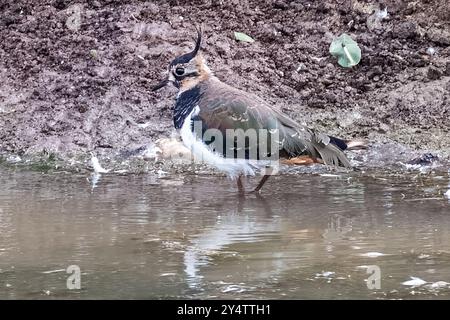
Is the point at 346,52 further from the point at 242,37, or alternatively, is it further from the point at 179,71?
the point at 179,71

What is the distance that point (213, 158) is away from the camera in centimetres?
672

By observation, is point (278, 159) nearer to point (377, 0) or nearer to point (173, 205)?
point (173, 205)

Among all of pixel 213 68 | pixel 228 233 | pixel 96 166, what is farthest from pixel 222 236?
pixel 213 68

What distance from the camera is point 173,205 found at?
625 centimetres

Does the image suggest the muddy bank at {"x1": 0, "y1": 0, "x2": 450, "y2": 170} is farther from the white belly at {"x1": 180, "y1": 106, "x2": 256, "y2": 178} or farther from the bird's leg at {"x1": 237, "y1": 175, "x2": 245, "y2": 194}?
the bird's leg at {"x1": 237, "y1": 175, "x2": 245, "y2": 194}

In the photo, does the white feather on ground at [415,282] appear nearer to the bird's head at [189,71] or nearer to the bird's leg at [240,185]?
the bird's leg at [240,185]

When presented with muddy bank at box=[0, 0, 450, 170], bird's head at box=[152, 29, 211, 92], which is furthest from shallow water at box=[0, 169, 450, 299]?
muddy bank at box=[0, 0, 450, 170]

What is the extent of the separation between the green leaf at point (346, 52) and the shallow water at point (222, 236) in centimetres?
165

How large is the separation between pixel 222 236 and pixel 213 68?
128 inches

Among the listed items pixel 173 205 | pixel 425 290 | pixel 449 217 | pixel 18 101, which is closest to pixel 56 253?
pixel 173 205

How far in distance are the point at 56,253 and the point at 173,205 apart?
131 cm

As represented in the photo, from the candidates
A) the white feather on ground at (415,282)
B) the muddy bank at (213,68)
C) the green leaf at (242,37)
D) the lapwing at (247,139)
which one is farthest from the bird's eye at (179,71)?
the white feather on ground at (415,282)

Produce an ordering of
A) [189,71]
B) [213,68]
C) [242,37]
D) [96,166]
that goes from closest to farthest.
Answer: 1. [189,71]
2. [96,166]
3. [213,68]
4. [242,37]
